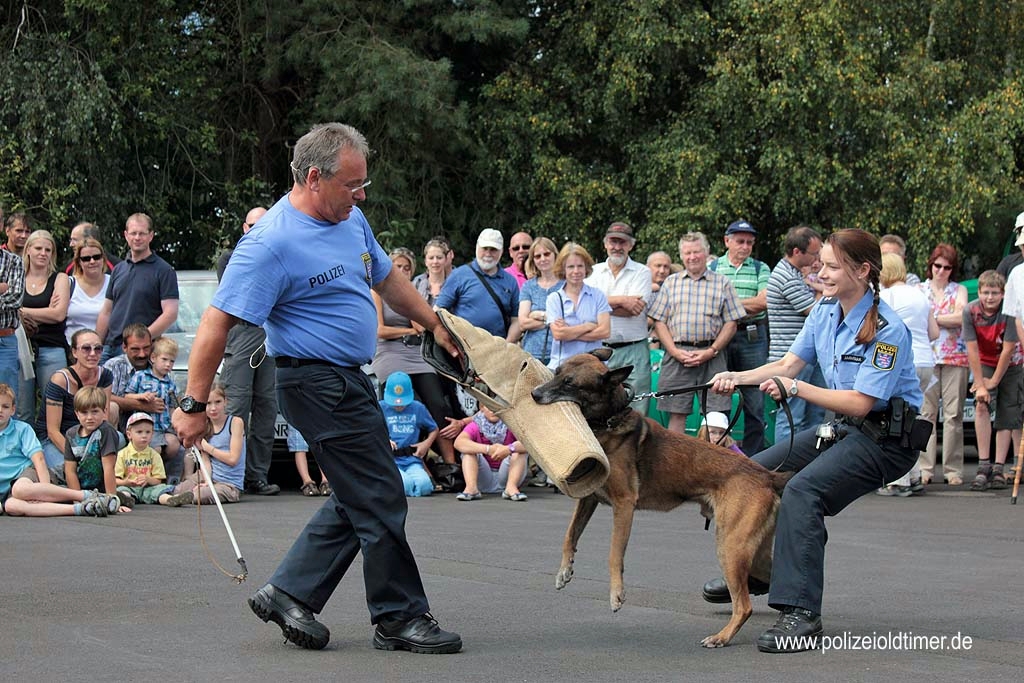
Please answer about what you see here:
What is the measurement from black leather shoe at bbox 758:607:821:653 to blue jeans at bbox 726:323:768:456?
6528 mm

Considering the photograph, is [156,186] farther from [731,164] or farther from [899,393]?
[899,393]

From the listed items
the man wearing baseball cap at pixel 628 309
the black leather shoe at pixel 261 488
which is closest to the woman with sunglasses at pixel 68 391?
the black leather shoe at pixel 261 488

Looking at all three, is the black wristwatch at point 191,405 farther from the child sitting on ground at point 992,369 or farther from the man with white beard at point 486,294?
the child sitting on ground at point 992,369

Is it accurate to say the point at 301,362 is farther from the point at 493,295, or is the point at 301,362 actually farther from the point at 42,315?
the point at 42,315

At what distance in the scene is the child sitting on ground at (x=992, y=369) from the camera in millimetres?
12992

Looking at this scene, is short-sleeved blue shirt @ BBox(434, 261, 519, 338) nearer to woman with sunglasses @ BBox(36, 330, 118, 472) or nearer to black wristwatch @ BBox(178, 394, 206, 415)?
woman with sunglasses @ BBox(36, 330, 118, 472)

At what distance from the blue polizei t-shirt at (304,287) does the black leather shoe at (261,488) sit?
23.3ft

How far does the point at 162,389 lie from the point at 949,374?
7538 millimetres

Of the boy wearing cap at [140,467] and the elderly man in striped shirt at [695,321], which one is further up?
the elderly man in striped shirt at [695,321]

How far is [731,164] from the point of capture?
82.4ft

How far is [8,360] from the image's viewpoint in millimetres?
11711

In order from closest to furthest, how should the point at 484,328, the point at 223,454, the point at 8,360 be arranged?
the point at 8,360 < the point at 223,454 < the point at 484,328

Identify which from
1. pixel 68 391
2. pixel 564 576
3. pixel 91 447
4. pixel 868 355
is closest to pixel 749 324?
pixel 91 447

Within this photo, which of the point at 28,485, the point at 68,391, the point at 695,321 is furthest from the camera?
the point at 695,321
